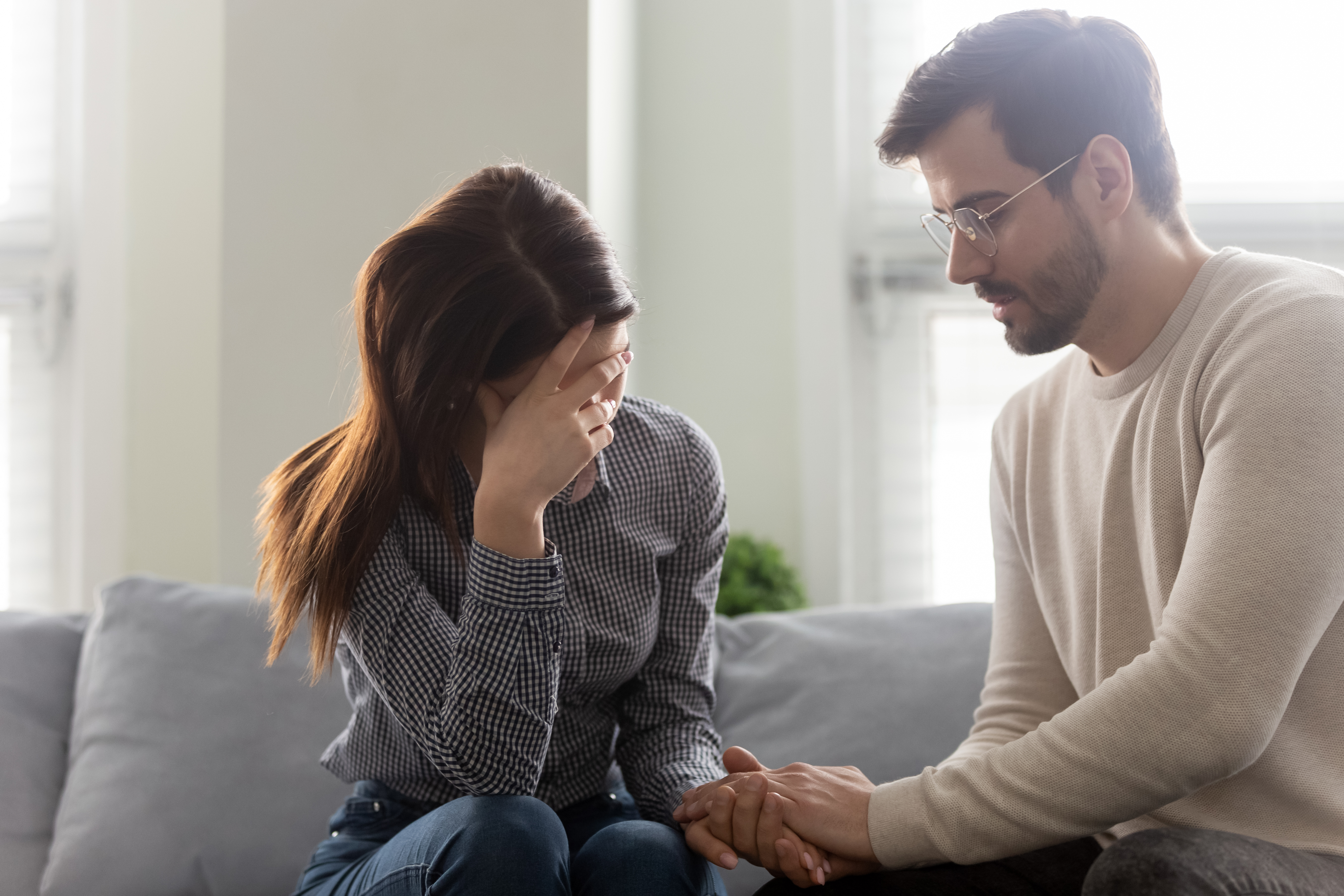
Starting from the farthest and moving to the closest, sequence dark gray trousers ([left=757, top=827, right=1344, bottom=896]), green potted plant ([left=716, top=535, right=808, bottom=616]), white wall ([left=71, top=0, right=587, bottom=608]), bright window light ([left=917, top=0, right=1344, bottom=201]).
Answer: bright window light ([left=917, top=0, right=1344, bottom=201])
green potted plant ([left=716, top=535, right=808, bottom=616])
white wall ([left=71, top=0, right=587, bottom=608])
dark gray trousers ([left=757, top=827, right=1344, bottom=896])

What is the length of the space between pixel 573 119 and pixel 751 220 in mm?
591

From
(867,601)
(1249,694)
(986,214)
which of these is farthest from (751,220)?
(1249,694)

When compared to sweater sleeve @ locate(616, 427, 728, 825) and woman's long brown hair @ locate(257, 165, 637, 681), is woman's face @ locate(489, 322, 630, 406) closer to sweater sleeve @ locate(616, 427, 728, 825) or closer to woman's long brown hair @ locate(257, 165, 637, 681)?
woman's long brown hair @ locate(257, 165, 637, 681)

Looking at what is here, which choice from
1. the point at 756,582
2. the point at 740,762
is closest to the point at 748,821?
the point at 740,762

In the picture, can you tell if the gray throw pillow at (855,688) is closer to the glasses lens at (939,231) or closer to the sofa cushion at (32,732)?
the glasses lens at (939,231)

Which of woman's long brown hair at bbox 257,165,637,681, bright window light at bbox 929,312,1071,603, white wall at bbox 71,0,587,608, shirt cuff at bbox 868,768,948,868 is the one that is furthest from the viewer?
bright window light at bbox 929,312,1071,603

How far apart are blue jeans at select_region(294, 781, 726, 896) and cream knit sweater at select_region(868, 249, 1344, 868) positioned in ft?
0.69

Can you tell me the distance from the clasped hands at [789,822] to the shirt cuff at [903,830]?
0.01 metres

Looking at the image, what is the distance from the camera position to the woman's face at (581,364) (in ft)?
3.77

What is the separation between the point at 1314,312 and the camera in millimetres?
997

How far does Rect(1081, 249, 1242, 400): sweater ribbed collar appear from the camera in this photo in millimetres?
1131

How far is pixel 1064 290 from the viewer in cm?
119

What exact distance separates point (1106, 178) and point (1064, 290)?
0.13 meters

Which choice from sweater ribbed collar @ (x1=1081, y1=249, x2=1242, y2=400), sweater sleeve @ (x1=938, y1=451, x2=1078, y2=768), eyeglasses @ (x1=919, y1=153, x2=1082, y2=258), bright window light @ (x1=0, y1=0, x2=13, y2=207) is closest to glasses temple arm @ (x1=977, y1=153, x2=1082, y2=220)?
eyeglasses @ (x1=919, y1=153, x2=1082, y2=258)
